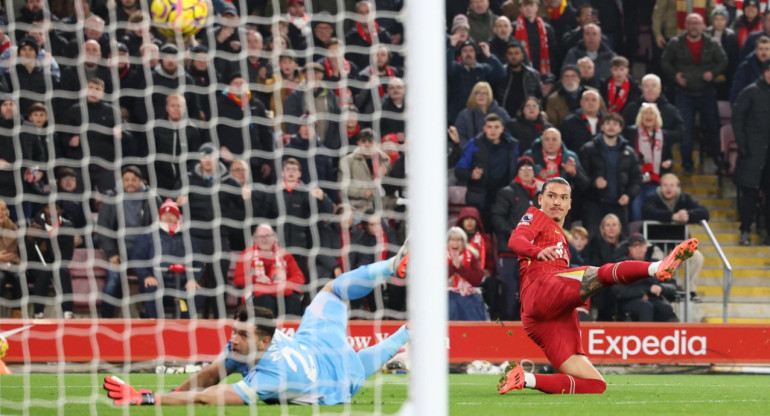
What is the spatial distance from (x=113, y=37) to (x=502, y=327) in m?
4.76

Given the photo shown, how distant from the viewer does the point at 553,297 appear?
7707 mm

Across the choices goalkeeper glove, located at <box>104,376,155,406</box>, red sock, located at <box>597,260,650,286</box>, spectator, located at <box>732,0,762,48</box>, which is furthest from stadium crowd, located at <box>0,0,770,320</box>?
→ goalkeeper glove, located at <box>104,376,155,406</box>

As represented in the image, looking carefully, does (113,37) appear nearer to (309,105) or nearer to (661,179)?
(309,105)

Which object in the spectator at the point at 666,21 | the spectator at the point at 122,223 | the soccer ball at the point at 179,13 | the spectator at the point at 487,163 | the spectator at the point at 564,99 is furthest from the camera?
the spectator at the point at 666,21

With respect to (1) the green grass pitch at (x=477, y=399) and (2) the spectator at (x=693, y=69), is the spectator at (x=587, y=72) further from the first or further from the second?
(1) the green grass pitch at (x=477, y=399)

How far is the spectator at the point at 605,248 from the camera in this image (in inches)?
474

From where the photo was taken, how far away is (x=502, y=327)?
1134cm

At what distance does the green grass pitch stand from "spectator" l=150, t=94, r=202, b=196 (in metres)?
1.97

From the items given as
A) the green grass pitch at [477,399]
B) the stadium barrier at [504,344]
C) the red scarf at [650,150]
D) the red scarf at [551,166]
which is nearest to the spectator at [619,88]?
the red scarf at [650,150]

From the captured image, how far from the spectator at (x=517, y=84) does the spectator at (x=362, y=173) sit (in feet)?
8.96

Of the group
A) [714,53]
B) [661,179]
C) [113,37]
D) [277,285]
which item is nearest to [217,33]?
[113,37]

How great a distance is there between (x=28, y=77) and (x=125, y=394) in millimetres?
5447

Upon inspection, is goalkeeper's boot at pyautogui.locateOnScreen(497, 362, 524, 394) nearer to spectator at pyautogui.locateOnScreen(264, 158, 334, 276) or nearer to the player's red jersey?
the player's red jersey

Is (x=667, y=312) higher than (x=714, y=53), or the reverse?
(x=714, y=53)
